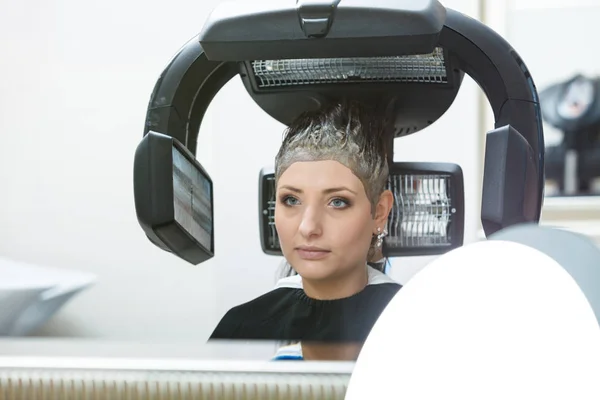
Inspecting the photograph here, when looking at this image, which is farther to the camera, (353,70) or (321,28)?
(353,70)

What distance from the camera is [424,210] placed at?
68 centimetres

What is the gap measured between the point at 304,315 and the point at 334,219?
14 cm

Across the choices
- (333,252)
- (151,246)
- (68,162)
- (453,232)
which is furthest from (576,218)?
(68,162)

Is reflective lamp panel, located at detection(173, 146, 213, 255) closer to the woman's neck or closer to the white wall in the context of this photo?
the white wall

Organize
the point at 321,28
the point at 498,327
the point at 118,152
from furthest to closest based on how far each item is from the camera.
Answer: the point at 118,152, the point at 321,28, the point at 498,327

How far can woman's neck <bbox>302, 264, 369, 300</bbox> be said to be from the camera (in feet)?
2.31

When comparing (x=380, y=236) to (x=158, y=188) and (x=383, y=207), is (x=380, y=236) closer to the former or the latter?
(x=383, y=207)

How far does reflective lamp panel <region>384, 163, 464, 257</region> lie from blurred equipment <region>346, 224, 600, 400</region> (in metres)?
0.32

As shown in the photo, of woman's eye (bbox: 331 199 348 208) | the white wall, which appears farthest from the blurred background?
woman's eye (bbox: 331 199 348 208)

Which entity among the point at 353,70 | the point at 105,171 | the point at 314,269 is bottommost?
the point at 314,269

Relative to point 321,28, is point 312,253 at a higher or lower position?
lower

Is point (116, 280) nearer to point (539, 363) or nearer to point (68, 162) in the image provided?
point (68, 162)

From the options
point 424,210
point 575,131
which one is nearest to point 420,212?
point 424,210

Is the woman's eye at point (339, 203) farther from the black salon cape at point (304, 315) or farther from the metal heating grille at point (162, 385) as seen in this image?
the metal heating grille at point (162, 385)
